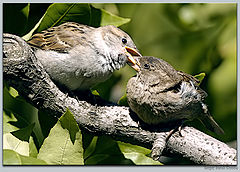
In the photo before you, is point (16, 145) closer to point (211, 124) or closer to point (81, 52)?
point (81, 52)

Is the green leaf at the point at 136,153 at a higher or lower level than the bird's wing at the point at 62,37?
lower

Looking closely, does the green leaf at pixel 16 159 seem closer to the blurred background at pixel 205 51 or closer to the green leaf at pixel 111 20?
the blurred background at pixel 205 51

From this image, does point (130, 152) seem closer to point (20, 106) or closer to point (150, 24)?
point (20, 106)

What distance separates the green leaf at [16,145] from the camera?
182 cm

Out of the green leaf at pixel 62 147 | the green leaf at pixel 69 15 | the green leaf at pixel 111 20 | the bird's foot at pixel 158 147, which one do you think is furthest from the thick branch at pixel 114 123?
the green leaf at pixel 111 20

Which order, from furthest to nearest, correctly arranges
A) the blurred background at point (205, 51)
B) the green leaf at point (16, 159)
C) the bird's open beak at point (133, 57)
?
the blurred background at point (205, 51)
the bird's open beak at point (133, 57)
the green leaf at point (16, 159)

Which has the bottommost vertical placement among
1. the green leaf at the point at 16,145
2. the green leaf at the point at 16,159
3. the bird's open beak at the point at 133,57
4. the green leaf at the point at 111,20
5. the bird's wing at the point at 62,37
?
the green leaf at the point at 16,145

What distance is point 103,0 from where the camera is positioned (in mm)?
2191

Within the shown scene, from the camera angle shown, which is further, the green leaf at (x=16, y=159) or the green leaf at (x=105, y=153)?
the green leaf at (x=105, y=153)

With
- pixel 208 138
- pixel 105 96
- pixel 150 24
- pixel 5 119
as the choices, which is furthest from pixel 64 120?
pixel 150 24

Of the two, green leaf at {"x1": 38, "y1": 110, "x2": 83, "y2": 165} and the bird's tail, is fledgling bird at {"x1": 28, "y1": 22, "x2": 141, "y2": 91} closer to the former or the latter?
green leaf at {"x1": 38, "y1": 110, "x2": 83, "y2": 165}

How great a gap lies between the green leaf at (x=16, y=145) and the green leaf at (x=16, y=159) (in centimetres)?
10

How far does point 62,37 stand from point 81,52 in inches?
6.3

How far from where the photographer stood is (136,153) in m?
2.03
